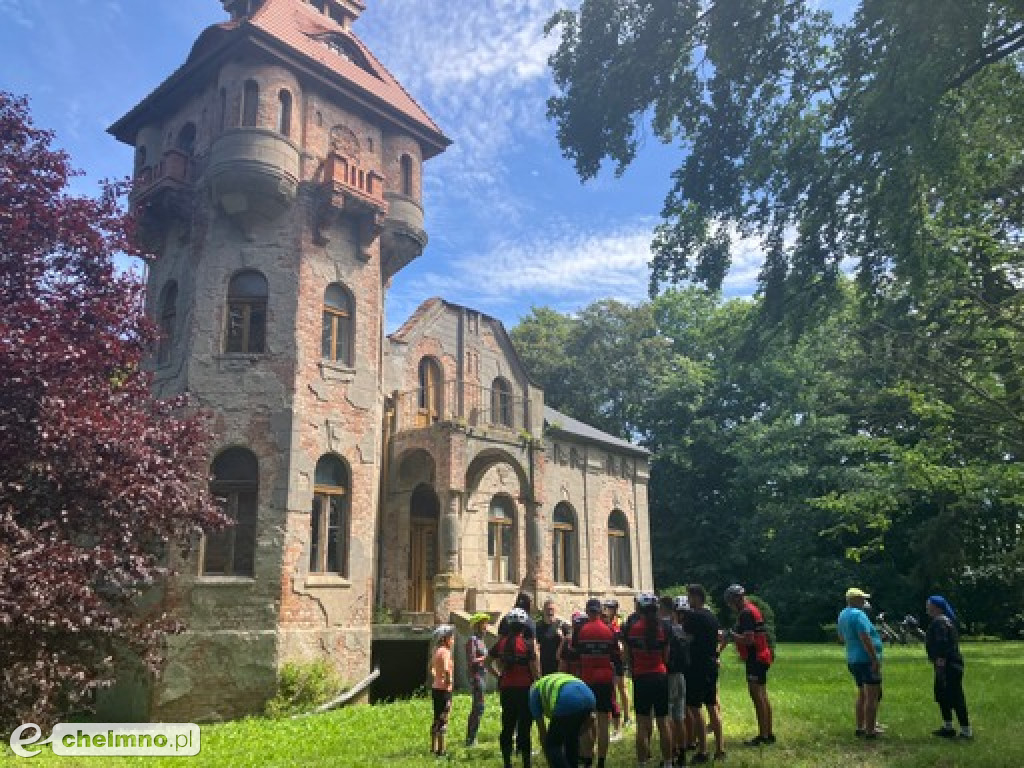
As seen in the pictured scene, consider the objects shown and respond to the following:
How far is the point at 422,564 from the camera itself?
20859 mm

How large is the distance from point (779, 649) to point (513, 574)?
39.2 feet

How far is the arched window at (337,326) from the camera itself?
17828 mm

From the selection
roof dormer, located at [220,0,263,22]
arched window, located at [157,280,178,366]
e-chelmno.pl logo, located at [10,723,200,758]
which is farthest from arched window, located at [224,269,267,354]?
roof dormer, located at [220,0,263,22]

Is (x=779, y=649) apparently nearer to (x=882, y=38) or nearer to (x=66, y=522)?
(x=882, y=38)

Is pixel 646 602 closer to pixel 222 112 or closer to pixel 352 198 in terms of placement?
pixel 352 198

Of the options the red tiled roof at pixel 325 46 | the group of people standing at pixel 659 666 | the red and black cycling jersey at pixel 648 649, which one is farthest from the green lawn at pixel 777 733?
the red tiled roof at pixel 325 46

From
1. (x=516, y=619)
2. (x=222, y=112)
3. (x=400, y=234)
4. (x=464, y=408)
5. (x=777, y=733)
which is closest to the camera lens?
(x=516, y=619)

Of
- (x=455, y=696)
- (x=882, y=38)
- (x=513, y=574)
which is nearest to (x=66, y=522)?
(x=455, y=696)

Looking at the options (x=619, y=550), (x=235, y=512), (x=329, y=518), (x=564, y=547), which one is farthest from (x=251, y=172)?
(x=619, y=550)

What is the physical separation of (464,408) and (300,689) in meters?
9.91

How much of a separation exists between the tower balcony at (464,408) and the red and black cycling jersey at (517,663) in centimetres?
1120

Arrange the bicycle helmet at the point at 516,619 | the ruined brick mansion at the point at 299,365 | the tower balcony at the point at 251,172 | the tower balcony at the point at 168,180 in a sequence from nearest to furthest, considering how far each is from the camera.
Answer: the bicycle helmet at the point at 516,619 → the ruined brick mansion at the point at 299,365 → the tower balcony at the point at 251,172 → the tower balcony at the point at 168,180

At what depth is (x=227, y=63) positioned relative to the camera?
17.7m

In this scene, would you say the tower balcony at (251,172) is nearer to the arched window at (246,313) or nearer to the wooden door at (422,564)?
the arched window at (246,313)
